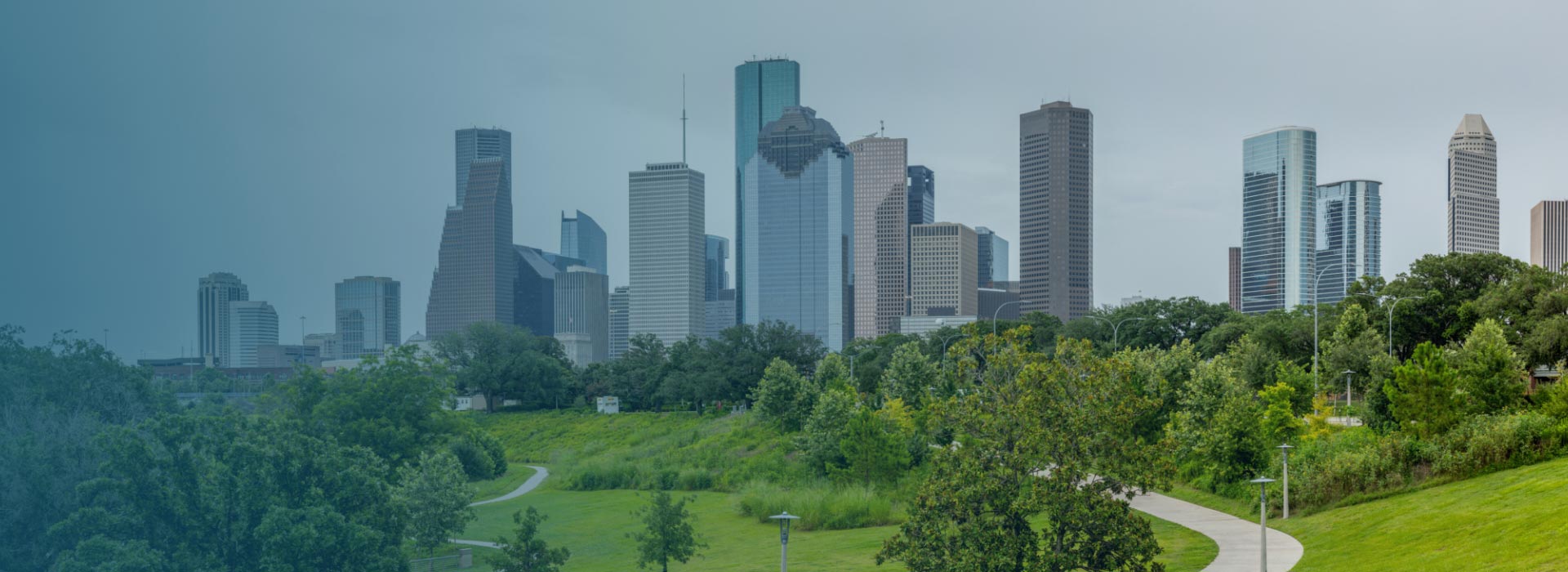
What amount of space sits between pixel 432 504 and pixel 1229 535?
85.0 ft

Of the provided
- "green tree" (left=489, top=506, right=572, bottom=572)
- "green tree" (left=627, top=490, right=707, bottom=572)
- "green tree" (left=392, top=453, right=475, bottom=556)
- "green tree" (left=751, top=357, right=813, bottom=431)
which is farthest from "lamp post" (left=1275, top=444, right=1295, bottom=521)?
"green tree" (left=751, top=357, right=813, bottom=431)

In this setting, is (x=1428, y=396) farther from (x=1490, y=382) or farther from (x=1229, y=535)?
(x=1229, y=535)

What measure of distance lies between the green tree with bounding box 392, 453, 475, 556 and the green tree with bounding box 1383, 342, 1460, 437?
31227mm

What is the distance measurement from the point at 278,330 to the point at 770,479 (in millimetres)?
90959

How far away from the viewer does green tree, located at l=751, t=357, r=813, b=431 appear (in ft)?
204

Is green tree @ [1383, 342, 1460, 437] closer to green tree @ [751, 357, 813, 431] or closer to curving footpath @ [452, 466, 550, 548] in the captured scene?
green tree @ [751, 357, 813, 431]

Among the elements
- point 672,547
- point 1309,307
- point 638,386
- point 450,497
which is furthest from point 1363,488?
point 638,386

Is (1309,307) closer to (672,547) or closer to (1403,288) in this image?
(1403,288)

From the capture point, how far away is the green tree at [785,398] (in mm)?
62312

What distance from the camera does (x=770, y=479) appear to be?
5084 cm

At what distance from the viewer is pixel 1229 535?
31844 millimetres

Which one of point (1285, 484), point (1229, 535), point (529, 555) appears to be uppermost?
point (1285, 484)

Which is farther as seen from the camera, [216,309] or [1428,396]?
[216,309]

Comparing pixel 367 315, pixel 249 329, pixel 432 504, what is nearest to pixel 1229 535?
pixel 432 504
